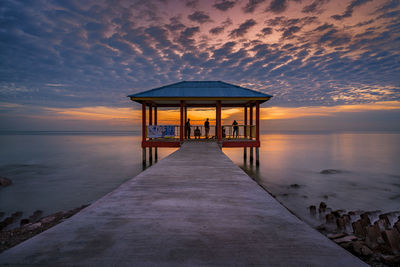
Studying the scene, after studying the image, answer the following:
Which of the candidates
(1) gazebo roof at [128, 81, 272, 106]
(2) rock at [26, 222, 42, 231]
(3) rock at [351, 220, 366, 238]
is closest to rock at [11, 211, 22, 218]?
(2) rock at [26, 222, 42, 231]

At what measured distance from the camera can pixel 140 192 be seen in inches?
160

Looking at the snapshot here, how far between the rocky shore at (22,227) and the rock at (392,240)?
32.6ft

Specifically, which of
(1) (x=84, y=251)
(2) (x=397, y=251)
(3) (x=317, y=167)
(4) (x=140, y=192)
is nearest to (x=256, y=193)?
(4) (x=140, y=192)

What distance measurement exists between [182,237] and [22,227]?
7906mm

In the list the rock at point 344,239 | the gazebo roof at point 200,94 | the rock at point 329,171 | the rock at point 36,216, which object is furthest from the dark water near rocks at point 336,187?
the rock at point 36,216

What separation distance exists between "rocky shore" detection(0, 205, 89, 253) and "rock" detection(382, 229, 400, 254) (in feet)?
32.6

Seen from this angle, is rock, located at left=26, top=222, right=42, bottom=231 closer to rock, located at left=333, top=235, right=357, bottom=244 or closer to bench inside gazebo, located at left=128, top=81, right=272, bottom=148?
bench inside gazebo, located at left=128, top=81, right=272, bottom=148

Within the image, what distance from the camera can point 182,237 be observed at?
2297mm

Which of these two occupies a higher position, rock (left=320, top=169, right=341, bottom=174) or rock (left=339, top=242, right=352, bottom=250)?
rock (left=339, top=242, right=352, bottom=250)

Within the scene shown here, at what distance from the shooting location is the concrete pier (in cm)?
189

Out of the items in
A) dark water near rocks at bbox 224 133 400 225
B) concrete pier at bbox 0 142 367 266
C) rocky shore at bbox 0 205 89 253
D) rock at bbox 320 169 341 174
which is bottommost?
dark water near rocks at bbox 224 133 400 225

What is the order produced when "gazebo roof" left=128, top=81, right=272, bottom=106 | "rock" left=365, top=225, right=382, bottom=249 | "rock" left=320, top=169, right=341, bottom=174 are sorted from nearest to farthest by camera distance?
"rock" left=365, top=225, right=382, bottom=249, "gazebo roof" left=128, top=81, right=272, bottom=106, "rock" left=320, top=169, right=341, bottom=174

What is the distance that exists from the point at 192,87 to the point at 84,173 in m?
12.9

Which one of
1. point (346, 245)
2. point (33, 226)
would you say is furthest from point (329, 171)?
point (33, 226)
